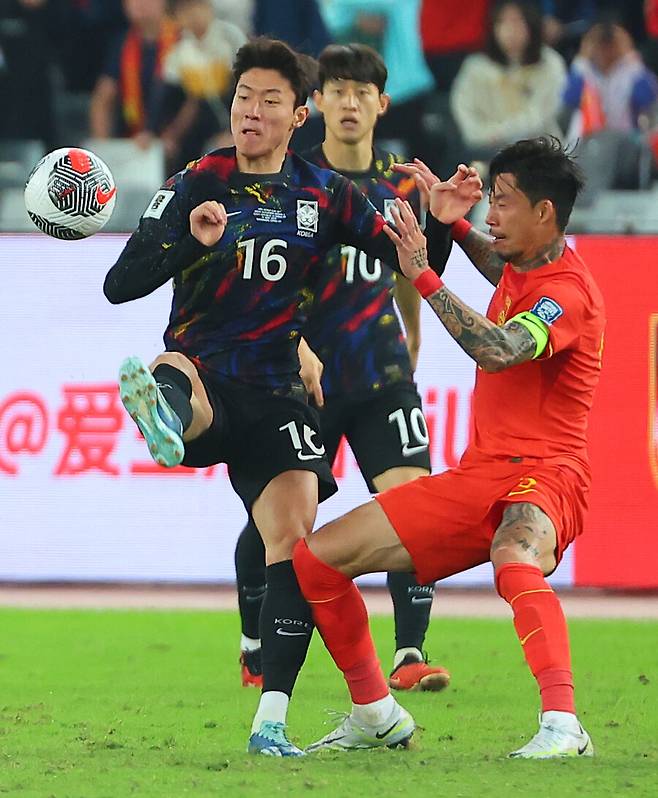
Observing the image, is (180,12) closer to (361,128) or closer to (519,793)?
(361,128)

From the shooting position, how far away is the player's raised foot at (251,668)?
6.66 meters

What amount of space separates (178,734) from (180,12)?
27.3 ft

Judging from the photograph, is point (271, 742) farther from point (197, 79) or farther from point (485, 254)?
point (197, 79)

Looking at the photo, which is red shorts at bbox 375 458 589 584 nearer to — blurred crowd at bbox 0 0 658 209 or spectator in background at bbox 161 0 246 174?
blurred crowd at bbox 0 0 658 209

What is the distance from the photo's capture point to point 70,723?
577cm

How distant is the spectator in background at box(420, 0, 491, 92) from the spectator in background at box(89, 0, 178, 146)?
2010mm

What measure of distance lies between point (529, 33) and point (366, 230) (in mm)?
7533

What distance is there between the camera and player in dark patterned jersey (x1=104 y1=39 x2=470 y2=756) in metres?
5.12

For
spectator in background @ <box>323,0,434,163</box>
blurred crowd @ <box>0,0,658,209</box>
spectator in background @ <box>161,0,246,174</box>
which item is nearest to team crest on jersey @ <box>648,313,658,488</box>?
blurred crowd @ <box>0,0,658,209</box>

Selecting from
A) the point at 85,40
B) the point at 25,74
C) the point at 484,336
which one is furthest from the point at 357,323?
the point at 85,40

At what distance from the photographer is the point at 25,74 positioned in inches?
517

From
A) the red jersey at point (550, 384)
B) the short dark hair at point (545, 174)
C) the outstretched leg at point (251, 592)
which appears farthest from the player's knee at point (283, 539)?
the outstretched leg at point (251, 592)

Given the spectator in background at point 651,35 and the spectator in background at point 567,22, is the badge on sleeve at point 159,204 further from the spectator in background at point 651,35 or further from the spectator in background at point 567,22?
the spectator in background at point 651,35

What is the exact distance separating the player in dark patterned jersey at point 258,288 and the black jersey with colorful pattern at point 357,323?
1.38 m
